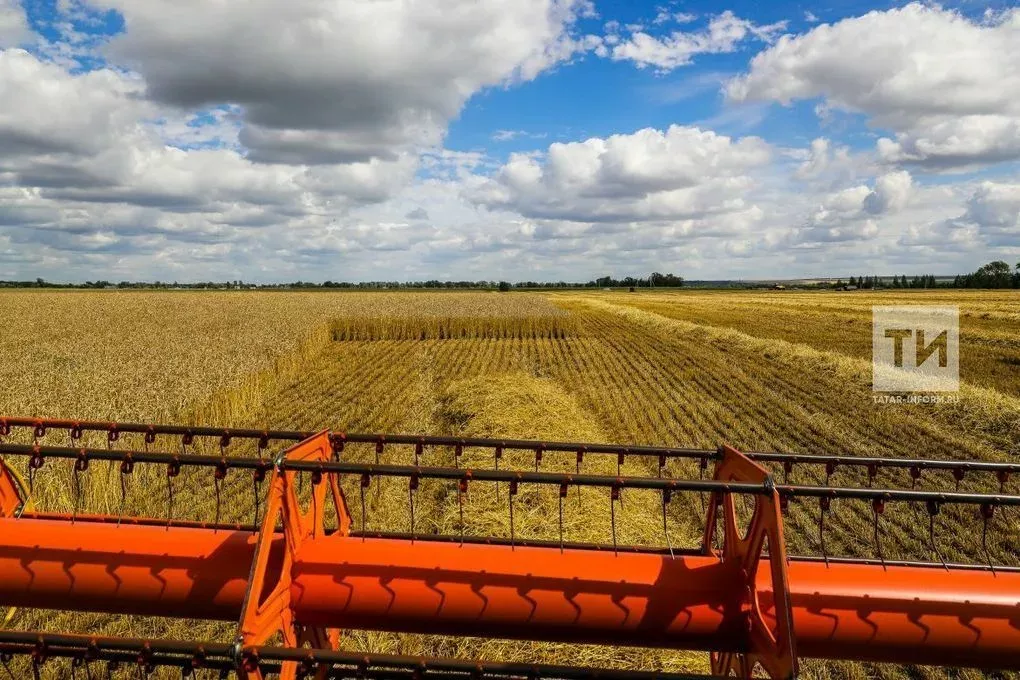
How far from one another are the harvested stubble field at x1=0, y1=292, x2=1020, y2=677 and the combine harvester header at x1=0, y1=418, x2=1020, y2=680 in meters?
1.64

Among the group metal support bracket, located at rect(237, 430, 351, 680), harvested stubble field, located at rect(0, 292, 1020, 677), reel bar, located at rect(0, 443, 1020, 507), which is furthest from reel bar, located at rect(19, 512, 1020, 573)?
harvested stubble field, located at rect(0, 292, 1020, 677)

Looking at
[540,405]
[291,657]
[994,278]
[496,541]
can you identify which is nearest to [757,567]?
[496,541]

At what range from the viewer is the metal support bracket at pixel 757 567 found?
2.48 m

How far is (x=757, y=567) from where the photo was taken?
2.92 m

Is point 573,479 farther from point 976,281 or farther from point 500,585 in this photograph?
point 976,281

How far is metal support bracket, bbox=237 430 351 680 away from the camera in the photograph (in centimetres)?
262

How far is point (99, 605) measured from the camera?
10.3 ft

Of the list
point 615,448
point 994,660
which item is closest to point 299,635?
point 615,448

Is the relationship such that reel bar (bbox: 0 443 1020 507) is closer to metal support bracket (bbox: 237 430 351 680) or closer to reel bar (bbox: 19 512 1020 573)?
metal support bracket (bbox: 237 430 351 680)

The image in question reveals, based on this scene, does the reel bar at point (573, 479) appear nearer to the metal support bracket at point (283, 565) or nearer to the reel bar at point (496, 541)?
the metal support bracket at point (283, 565)

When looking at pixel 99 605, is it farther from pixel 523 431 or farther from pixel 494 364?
pixel 494 364

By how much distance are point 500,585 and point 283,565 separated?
1.08m

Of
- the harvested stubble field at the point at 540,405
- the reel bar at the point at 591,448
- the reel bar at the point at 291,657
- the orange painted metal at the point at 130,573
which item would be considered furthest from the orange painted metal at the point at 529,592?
the harvested stubble field at the point at 540,405

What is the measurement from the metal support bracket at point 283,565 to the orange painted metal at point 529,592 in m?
0.06
